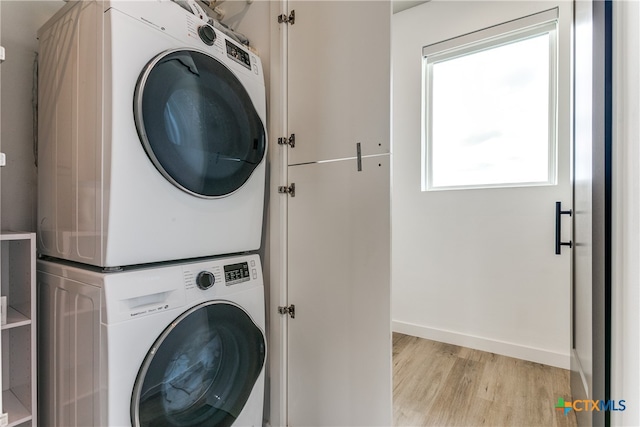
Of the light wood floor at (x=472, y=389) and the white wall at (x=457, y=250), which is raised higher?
the white wall at (x=457, y=250)

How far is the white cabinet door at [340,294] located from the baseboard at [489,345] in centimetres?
164

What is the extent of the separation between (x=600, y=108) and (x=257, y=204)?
1235 millimetres

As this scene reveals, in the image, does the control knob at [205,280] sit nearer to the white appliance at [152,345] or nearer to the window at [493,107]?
the white appliance at [152,345]

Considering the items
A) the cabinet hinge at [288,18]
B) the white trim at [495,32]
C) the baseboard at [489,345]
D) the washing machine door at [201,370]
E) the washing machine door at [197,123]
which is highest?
→ the white trim at [495,32]

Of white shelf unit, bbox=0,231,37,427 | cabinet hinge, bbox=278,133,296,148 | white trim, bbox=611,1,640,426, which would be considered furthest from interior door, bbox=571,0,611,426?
white shelf unit, bbox=0,231,37,427

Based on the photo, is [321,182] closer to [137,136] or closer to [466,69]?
[137,136]

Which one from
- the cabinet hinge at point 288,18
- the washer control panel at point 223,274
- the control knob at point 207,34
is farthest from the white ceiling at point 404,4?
the washer control panel at point 223,274

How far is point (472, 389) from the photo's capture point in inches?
74.3

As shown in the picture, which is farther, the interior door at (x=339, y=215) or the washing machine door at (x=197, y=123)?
the interior door at (x=339, y=215)

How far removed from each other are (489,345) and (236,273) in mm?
2221

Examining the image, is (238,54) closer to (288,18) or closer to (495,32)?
(288,18)

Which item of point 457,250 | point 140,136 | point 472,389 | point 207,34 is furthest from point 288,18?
point 472,389

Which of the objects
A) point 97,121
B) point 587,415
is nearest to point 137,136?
point 97,121

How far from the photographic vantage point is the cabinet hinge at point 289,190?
1391 millimetres
